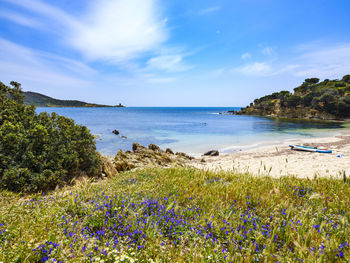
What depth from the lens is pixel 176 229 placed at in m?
3.80

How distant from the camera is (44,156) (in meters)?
6.83

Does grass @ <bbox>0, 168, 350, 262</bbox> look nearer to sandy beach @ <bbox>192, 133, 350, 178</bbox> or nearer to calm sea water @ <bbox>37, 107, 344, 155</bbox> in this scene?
sandy beach @ <bbox>192, 133, 350, 178</bbox>

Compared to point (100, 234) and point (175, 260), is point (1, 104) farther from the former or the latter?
point (175, 260)

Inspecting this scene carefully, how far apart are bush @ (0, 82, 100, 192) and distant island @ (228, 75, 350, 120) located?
8686 cm

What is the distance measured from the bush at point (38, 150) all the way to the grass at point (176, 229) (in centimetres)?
103

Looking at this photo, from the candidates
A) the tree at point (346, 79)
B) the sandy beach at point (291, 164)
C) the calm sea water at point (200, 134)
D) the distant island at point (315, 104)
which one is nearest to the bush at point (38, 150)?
the sandy beach at point (291, 164)

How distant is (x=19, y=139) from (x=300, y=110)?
318ft

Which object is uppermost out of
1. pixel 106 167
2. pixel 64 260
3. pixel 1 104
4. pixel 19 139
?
pixel 1 104

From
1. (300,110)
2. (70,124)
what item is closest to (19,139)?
(70,124)

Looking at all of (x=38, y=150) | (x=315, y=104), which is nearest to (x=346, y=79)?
(x=315, y=104)

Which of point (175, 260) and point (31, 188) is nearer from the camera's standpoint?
point (175, 260)

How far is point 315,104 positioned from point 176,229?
93.7 metres

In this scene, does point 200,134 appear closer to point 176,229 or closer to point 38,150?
point 38,150

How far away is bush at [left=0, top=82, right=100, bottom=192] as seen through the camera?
19.9 feet
